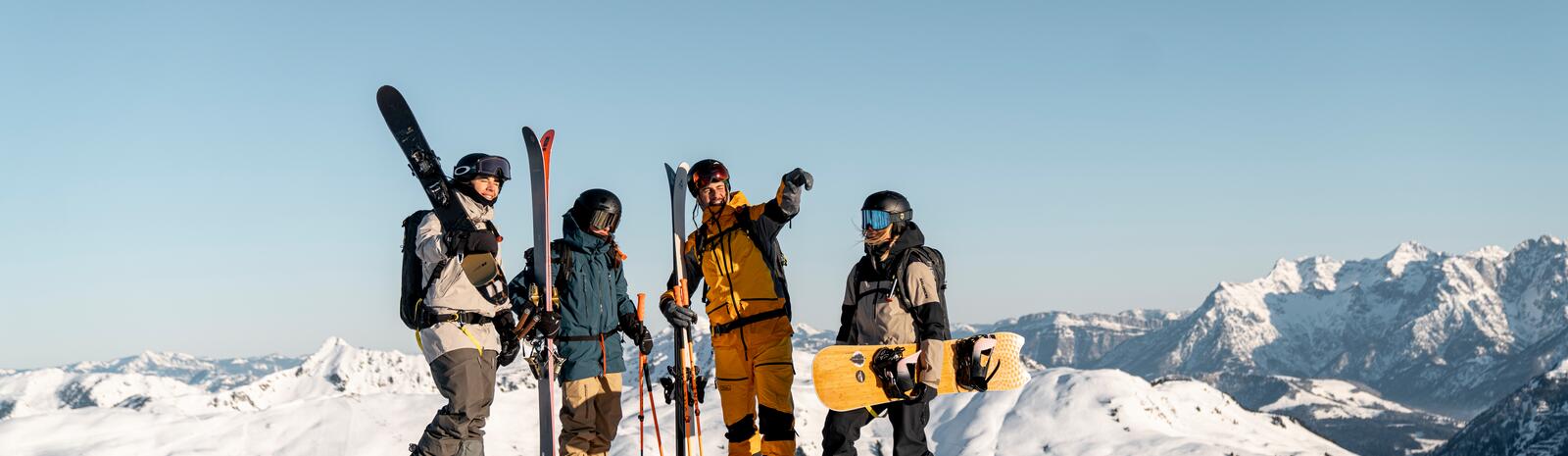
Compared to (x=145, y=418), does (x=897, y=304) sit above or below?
above

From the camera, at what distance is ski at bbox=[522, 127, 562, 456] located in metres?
11.2

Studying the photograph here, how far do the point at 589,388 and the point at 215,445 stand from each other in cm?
19966

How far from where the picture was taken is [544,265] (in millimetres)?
11578

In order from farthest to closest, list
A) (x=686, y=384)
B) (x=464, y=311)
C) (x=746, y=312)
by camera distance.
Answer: (x=686, y=384), (x=746, y=312), (x=464, y=311)

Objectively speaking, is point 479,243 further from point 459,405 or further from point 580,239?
point 580,239

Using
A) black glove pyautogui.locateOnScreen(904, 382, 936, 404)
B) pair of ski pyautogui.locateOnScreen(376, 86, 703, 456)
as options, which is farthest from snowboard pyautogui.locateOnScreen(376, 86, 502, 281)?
black glove pyautogui.locateOnScreen(904, 382, 936, 404)

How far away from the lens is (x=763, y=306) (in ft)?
37.8

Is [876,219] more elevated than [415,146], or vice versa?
[415,146]

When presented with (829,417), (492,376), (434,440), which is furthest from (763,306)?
(434,440)

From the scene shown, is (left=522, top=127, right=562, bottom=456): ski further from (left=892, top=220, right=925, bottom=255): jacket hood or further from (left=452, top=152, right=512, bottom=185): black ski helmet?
(left=892, top=220, right=925, bottom=255): jacket hood

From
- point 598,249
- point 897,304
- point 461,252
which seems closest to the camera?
point 461,252

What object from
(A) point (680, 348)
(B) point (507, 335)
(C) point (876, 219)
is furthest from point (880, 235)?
(B) point (507, 335)

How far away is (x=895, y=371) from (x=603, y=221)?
3640 millimetres

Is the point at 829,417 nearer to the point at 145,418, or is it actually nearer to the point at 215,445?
the point at 215,445
